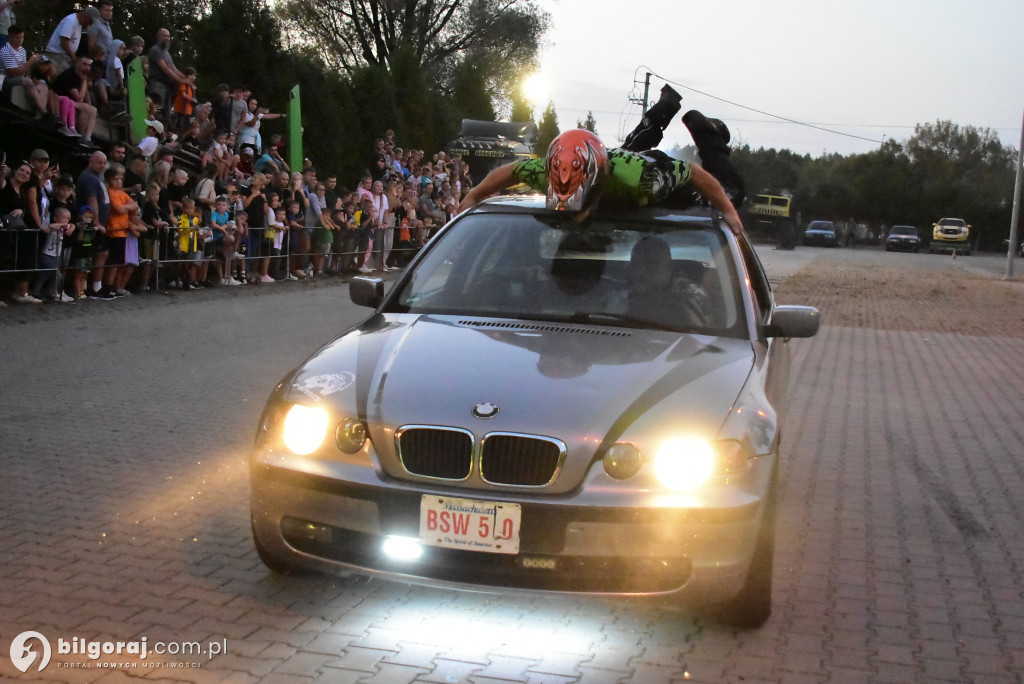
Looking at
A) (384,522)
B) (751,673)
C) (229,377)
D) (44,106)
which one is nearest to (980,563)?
(751,673)

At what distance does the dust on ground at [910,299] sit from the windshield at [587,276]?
1321 centimetres

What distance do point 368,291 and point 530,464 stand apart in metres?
1.98

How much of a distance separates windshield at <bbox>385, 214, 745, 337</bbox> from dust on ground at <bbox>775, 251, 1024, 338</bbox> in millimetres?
13211

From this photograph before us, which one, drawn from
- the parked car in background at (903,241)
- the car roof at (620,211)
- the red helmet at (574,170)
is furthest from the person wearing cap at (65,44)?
the parked car in background at (903,241)

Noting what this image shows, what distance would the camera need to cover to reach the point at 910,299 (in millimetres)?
25234

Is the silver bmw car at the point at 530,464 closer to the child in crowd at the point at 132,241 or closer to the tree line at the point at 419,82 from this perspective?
the child in crowd at the point at 132,241

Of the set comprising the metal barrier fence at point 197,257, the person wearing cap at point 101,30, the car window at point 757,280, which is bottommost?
the metal barrier fence at point 197,257

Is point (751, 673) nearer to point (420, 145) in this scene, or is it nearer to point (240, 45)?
point (240, 45)

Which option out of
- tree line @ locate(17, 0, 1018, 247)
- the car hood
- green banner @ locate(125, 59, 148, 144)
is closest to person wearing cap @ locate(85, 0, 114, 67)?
green banner @ locate(125, 59, 148, 144)

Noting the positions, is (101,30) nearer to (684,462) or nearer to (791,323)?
(791,323)

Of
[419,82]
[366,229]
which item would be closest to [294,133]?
[366,229]

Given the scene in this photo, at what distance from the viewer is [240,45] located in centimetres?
2591

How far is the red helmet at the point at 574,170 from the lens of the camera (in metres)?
5.36

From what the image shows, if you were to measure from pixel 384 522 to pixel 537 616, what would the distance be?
801 mm
